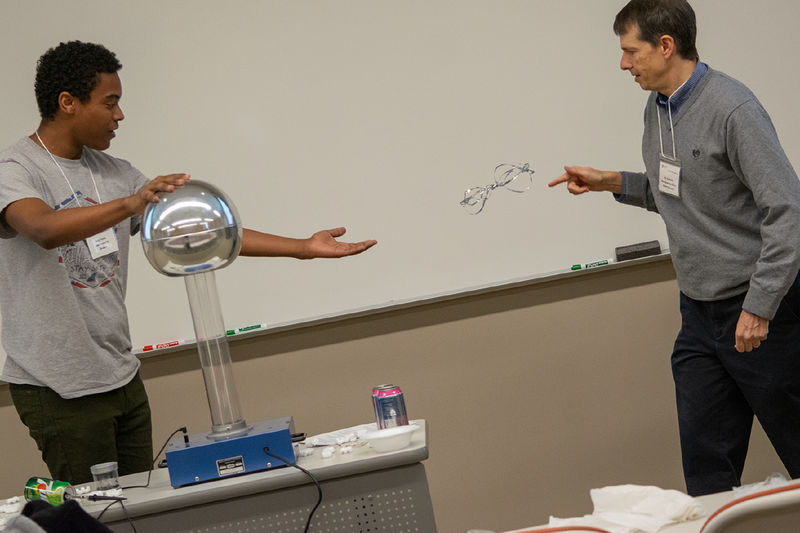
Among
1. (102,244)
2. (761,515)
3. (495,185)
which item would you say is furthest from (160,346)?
→ (761,515)

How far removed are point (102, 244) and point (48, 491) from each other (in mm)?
761

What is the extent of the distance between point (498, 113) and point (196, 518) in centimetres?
222

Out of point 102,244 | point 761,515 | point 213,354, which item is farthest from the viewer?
point 102,244

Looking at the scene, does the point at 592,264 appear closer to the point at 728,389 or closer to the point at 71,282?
the point at 728,389

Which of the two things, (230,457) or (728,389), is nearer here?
(230,457)

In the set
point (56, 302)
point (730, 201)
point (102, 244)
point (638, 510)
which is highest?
point (102, 244)

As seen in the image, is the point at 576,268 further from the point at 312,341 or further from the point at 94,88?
the point at 94,88

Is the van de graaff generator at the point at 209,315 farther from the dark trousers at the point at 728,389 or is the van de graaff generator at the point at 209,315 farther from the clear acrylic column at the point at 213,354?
the dark trousers at the point at 728,389

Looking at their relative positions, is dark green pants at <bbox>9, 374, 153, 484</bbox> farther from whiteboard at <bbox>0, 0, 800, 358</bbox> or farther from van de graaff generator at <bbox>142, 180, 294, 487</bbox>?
whiteboard at <bbox>0, 0, 800, 358</bbox>

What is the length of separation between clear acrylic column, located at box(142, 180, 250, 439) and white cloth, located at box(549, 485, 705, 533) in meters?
0.87

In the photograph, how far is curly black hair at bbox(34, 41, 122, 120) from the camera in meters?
2.51

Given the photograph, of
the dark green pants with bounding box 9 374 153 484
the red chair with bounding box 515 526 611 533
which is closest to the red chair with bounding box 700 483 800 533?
the red chair with bounding box 515 526 611 533

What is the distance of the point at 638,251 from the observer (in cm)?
350

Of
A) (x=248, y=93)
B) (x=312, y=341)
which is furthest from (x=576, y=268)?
(x=248, y=93)
